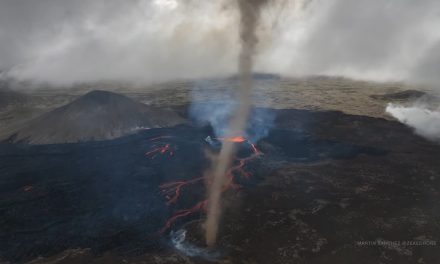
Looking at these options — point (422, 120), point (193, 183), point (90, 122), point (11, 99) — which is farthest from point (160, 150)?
point (11, 99)

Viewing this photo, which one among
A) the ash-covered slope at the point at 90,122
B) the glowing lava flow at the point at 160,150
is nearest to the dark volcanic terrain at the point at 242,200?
the glowing lava flow at the point at 160,150

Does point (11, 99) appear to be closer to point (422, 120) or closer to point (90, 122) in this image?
point (90, 122)

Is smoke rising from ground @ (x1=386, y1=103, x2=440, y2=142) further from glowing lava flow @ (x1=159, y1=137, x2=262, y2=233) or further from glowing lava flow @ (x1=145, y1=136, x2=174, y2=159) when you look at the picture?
glowing lava flow @ (x1=145, y1=136, x2=174, y2=159)

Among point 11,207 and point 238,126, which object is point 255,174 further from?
point 11,207

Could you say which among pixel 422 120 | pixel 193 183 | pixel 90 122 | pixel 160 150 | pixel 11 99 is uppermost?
pixel 90 122

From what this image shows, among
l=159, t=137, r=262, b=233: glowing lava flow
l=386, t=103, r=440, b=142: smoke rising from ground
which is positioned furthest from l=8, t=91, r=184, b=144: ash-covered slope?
l=386, t=103, r=440, b=142: smoke rising from ground

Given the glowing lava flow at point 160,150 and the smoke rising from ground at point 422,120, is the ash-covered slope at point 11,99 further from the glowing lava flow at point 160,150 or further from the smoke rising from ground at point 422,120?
the smoke rising from ground at point 422,120

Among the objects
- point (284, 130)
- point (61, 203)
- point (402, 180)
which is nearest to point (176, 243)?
point (61, 203)
